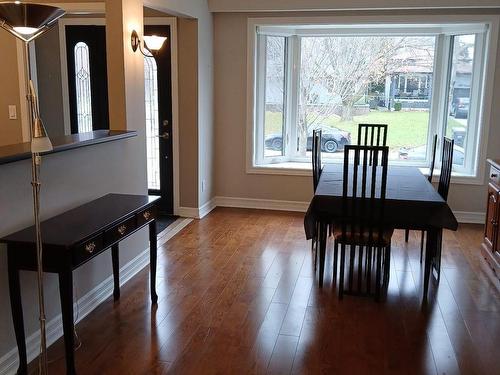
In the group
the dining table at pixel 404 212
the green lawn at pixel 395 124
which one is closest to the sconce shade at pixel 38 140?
the dining table at pixel 404 212

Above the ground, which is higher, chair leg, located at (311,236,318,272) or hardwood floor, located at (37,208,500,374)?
chair leg, located at (311,236,318,272)

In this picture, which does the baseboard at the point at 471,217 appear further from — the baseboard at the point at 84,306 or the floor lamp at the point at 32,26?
the floor lamp at the point at 32,26

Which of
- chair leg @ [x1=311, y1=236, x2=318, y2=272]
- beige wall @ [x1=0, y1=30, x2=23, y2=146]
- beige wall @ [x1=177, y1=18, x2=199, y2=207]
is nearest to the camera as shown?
chair leg @ [x1=311, y1=236, x2=318, y2=272]

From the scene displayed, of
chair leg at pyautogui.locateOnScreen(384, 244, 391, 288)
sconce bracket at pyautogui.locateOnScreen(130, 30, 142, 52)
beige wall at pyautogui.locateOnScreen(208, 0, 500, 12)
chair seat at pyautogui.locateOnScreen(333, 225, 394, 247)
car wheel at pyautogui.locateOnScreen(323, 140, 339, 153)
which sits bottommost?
chair leg at pyautogui.locateOnScreen(384, 244, 391, 288)

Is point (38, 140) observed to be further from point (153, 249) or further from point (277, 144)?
point (277, 144)

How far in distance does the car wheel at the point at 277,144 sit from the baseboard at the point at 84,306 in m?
1.93

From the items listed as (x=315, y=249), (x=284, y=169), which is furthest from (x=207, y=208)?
(x=315, y=249)

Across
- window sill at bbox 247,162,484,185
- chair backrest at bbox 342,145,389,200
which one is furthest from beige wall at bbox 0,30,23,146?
chair backrest at bbox 342,145,389,200

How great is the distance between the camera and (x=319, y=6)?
5387mm

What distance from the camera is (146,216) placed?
10.4 feet

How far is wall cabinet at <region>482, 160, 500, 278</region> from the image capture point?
402 centimetres

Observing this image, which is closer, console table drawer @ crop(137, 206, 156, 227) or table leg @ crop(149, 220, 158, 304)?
console table drawer @ crop(137, 206, 156, 227)

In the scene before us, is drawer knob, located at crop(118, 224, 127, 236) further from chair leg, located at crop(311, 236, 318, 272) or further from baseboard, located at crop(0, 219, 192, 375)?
chair leg, located at crop(311, 236, 318, 272)

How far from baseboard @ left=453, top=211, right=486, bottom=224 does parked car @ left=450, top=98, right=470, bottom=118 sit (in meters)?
1.09
